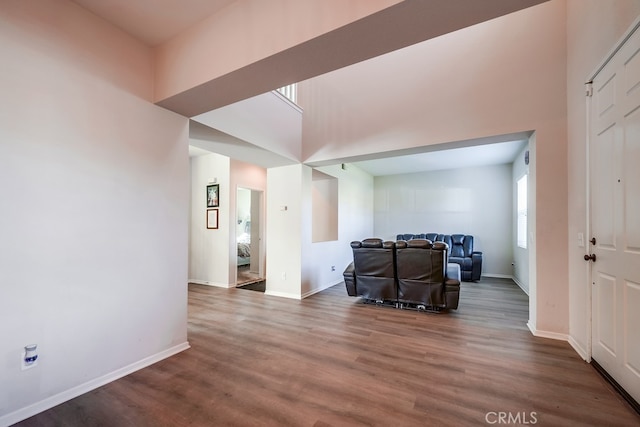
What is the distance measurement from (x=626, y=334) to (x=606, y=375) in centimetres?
49

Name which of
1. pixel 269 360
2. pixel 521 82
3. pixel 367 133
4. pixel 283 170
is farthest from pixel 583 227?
pixel 283 170

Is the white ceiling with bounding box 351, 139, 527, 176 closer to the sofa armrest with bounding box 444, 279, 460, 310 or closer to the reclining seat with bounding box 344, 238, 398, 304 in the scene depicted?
the reclining seat with bounding box 344, 238, 398, 304

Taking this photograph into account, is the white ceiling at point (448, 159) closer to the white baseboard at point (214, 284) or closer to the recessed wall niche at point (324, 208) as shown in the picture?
the recessed wall niche at point (324, 208)

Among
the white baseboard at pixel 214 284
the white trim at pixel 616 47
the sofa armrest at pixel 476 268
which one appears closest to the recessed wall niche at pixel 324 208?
the white baseboard at pixel 214 284

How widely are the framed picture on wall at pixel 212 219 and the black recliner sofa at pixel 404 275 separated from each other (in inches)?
127

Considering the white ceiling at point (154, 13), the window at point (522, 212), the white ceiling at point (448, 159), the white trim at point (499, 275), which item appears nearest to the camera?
the white ceiling at point (154, 13)

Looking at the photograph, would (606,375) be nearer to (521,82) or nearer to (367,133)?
(521,82)

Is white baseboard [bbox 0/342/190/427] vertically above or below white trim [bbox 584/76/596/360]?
below

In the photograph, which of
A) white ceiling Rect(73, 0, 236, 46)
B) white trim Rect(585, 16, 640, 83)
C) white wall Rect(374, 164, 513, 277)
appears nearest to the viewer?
white trim Rect(585, 16, 640, 83)

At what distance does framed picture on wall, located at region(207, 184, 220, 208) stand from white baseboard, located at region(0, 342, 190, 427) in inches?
145

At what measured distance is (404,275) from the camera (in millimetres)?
3869

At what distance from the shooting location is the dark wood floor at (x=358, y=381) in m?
1.71

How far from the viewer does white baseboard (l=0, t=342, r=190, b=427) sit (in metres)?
1.66

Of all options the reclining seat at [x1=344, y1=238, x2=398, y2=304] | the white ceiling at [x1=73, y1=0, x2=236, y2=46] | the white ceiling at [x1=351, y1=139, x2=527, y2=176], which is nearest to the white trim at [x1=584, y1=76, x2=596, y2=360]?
the reclining seat at [x1=344, y1=238, x2=398, y2=304]
